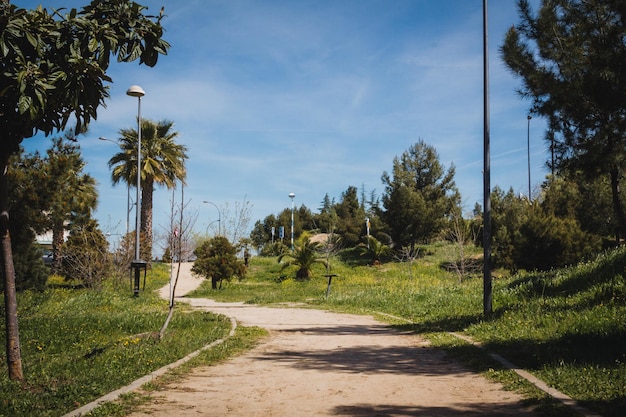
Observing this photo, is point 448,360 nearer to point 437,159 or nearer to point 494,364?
point 494,364

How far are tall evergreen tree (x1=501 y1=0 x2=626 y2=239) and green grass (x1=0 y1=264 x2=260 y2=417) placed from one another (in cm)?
809

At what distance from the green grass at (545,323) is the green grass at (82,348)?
461 cm

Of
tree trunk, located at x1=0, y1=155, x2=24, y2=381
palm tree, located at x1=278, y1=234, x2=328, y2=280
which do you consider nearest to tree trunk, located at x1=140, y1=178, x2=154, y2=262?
palm tree, located at x1=278, y1=234, x2=328, y2=280

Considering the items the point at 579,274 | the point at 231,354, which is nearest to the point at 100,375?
the point at 231,354

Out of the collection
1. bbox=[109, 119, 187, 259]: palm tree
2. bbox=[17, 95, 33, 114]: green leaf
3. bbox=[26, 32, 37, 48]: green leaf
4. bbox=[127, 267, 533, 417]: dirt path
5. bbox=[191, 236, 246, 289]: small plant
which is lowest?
bbox=[127, 267, 533, 417]: dirt path

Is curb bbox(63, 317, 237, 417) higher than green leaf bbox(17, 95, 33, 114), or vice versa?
green leaf bbox(17, 95, 33, 114)

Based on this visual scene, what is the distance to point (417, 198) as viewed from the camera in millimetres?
43281

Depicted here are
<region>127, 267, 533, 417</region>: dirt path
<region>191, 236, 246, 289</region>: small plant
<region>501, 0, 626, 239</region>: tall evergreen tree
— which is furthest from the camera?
<region>191, 236, 246, 289</region>: small plant

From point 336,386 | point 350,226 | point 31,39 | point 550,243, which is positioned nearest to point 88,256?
point 336,386

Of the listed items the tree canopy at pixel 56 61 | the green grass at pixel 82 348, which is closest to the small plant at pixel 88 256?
the green grass at pixel 82 348

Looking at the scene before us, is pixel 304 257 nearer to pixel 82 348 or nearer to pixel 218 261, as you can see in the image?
pixel 218 261

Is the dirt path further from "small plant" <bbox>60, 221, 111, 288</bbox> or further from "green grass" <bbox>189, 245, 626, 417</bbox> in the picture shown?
"small plant" <bbox>60, 221, 111, 288</bbox>

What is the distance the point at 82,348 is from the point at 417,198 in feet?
119

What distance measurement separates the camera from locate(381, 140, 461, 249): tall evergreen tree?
142ft
